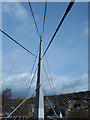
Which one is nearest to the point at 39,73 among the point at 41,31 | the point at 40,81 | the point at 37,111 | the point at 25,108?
the point at 40,81

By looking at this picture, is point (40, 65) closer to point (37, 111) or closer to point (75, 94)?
point (37, 111)

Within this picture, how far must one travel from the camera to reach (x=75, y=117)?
3236mm

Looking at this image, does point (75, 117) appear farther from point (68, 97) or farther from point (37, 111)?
point (68, 97)

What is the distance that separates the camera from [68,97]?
469 inches

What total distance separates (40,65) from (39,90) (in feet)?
1.27

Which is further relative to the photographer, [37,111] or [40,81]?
[40,81]

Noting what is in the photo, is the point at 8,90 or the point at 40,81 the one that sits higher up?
the point at 40,81

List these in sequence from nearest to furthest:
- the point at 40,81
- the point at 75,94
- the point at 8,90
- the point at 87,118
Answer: the point at 40,81
the point at 87,118
the point at 75,94
the point at 8,90

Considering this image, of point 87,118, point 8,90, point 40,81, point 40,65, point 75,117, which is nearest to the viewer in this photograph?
point 40,81

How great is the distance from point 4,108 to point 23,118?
7.68 m

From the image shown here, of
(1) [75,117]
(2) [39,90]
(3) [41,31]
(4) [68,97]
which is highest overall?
(3) [41,31]

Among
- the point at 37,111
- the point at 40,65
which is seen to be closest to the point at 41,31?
the point at 40,65

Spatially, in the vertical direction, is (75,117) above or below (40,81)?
below

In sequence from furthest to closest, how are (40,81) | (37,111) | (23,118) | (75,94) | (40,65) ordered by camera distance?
(75,94) < (23,118) < (40,65) < (40,81) < (37,111)
